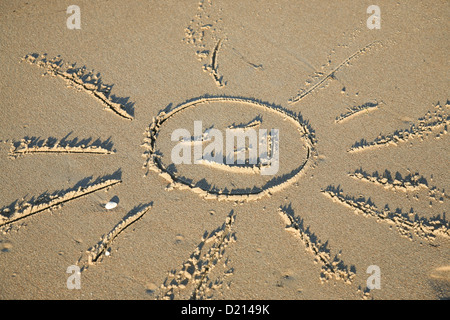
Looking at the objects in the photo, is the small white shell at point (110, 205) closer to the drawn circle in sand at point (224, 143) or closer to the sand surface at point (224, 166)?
the sand surface at point (224, 166)

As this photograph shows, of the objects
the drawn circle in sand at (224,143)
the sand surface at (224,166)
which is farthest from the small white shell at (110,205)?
the drawn circle in sand at (224,143)

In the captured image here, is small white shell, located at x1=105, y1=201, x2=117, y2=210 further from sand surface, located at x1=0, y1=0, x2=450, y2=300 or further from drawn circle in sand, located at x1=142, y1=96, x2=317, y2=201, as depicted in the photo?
drawn circle in sand, located at x1=142, y1=96, x2=317, y2=201

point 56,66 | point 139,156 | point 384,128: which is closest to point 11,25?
point 56,66

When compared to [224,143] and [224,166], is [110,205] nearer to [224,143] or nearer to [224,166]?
[224,166]

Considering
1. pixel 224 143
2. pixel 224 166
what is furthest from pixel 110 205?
pixel 224 143

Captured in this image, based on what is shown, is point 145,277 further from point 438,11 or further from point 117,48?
point 438,11

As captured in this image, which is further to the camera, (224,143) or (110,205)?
(224,143)
